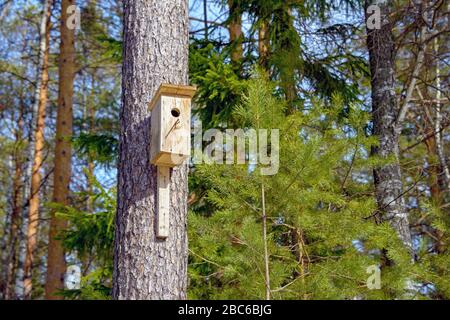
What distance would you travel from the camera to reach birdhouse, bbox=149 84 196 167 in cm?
340

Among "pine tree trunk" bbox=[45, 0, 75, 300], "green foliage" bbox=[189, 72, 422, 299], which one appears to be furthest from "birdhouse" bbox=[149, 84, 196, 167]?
"pine tree trunk" bbox=[45, 0, 75, 300]

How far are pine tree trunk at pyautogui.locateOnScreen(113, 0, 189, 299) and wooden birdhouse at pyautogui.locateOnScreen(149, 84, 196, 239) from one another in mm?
41

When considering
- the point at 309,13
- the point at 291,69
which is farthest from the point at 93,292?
the point at 309,13

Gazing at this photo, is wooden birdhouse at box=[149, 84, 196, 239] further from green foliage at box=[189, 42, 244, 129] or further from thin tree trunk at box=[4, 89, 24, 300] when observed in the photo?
thin tree trunk at box=[4, 89, 24, 300]

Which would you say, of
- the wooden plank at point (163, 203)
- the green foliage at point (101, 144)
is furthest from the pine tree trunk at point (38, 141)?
the wooden plank at point (163, 203)

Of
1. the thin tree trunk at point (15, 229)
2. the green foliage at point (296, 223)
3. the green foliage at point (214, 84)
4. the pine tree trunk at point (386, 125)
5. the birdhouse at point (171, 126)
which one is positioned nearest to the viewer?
the birdhouse at point (171, 126)

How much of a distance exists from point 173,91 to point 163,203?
0.59m

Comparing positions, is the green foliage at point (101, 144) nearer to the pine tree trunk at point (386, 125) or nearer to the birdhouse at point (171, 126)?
the pine tree trunk at point (386, 125)

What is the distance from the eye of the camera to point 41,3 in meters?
10.9

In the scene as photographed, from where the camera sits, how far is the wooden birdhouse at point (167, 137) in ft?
11.2

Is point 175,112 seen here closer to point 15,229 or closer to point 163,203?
point 163,203

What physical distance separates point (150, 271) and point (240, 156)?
1.30 meters

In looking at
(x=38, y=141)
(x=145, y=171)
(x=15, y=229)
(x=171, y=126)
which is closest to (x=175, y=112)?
(x=171, y=126)

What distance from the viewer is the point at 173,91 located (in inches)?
135
